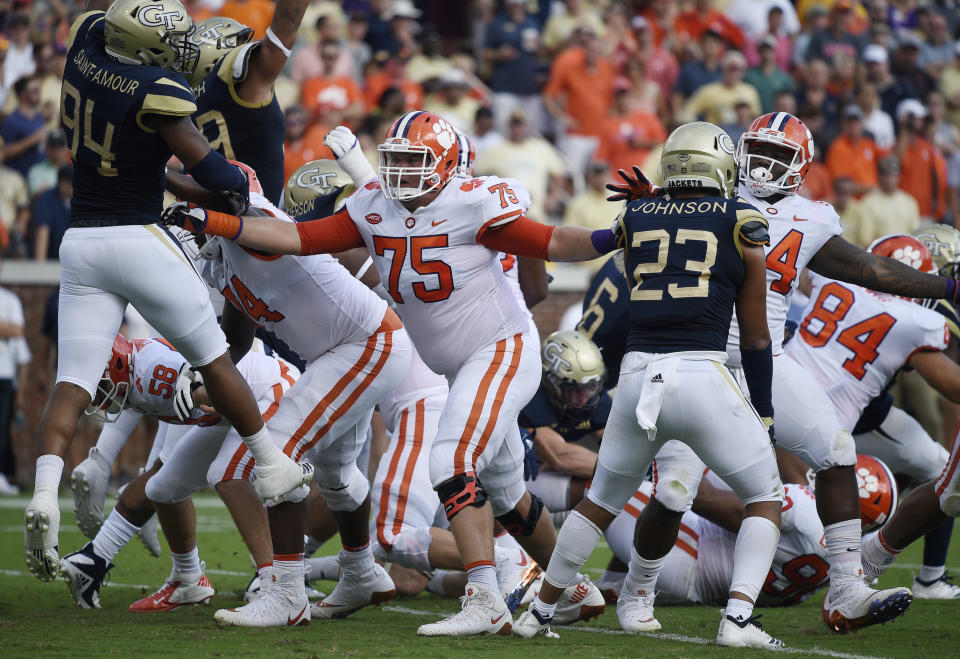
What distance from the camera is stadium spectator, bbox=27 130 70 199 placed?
36.7 feet

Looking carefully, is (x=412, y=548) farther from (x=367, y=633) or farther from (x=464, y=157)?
(x=464, y=157)

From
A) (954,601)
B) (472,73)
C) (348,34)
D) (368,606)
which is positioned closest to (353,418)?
A: (368,606)

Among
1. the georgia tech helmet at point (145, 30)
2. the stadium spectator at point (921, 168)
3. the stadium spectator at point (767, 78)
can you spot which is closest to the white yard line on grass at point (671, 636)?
the georgia tech helmet at point (145, 30)

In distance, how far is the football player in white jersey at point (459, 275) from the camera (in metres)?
4.76

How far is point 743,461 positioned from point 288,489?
5.50ft

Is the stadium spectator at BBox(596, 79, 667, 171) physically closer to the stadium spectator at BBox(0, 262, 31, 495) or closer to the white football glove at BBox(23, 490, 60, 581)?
the stadium spectator at BBox(0, 262, 31, 495)

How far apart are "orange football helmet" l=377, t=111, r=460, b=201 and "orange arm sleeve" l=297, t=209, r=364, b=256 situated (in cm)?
21

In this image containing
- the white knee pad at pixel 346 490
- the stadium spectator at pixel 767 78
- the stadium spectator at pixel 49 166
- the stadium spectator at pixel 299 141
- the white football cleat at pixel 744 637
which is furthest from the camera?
the stadium spectator at pixel 767 78

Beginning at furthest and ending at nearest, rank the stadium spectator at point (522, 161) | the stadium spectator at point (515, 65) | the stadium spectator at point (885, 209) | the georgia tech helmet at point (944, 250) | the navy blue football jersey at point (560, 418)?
the stadium spectator at point (515, 65), the stadium spectator at point (885, 209), the stadium spectator at point (522, 161), the georgia tech helmet at point (944, 250), the navy blue football jersey at point (560, 418)

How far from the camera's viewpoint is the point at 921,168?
541 inches

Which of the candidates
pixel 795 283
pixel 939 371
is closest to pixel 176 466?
pixel 795 283

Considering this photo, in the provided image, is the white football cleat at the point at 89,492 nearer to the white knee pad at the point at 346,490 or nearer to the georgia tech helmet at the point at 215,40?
the white knee pad at the point at 346,490

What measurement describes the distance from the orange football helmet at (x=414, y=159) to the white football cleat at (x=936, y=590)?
3100 millimetres

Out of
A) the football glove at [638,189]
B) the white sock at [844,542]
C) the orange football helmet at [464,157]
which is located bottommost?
the white sock at [844,542]
